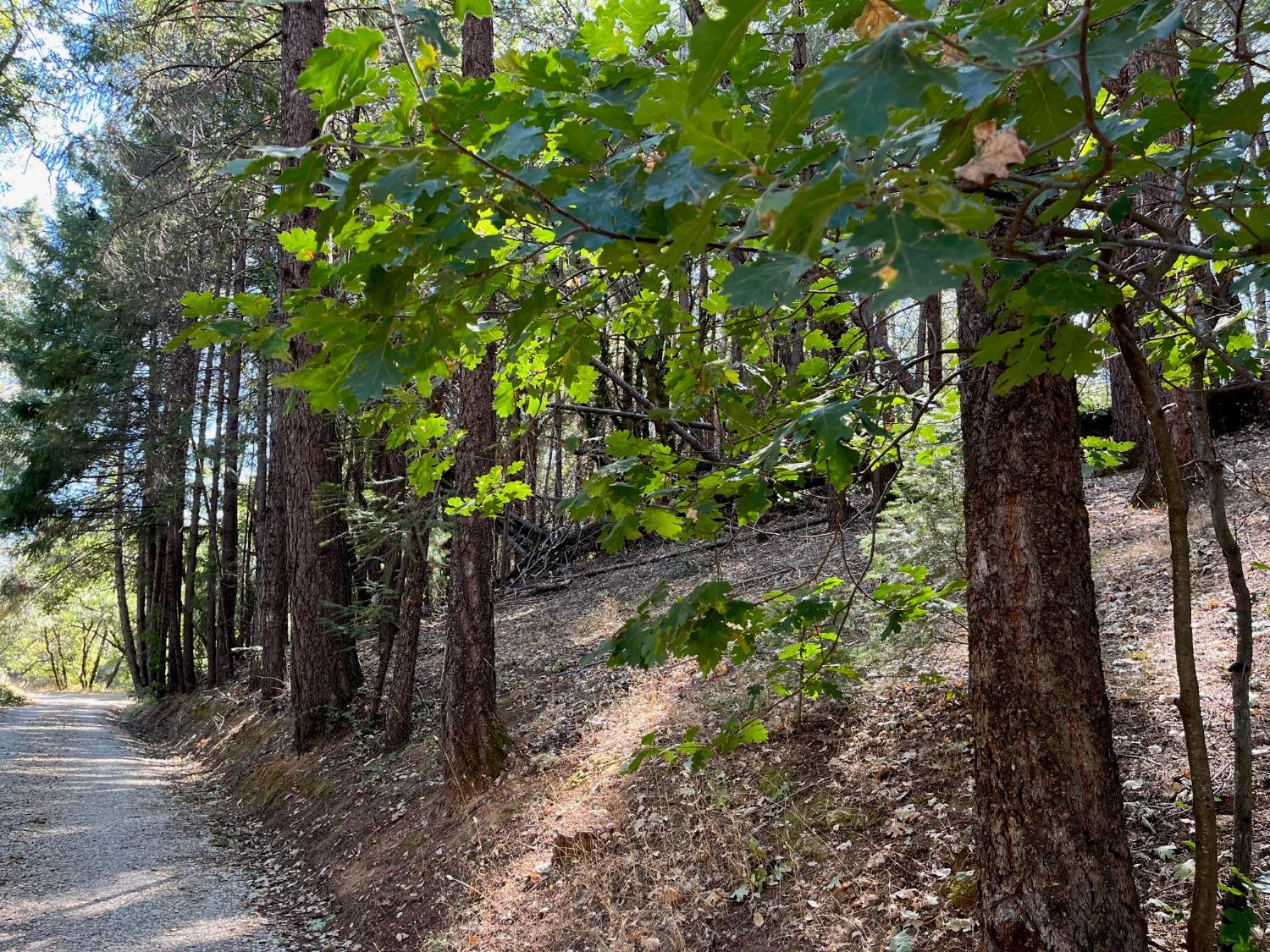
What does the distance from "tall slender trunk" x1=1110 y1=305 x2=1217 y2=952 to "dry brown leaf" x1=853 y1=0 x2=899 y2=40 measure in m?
1.43

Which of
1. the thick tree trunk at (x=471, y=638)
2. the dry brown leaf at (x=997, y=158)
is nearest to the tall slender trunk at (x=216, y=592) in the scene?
the thick tree trunk at (x=471, y=638)

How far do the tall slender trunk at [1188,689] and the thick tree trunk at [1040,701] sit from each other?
7.0 inches

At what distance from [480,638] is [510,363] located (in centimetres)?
406

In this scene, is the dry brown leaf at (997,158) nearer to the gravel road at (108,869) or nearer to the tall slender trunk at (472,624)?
the tall slender trunk at (472,624)

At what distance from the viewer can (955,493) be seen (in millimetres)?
4871

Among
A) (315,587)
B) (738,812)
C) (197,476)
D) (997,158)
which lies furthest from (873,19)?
(197,476)

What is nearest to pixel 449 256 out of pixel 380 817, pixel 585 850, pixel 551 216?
pixel 551 216

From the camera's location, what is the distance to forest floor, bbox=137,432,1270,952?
11.7 feet

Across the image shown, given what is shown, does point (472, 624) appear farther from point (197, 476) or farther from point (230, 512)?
point (197, 476)

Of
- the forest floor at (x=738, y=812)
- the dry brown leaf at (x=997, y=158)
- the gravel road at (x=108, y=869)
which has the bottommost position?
the gravel road at (x=108, y=869)

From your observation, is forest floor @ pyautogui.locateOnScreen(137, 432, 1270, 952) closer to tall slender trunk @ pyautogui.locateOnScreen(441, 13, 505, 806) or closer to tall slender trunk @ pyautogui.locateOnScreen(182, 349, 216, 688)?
tall slender trunk @ pyautogui.locateOnScreen(441, 13, 505, 806)

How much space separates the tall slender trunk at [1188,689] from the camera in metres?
2.28

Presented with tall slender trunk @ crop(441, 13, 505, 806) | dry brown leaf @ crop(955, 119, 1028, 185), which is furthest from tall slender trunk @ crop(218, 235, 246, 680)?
dry brown leaf @ crop(955, 119, 1028, 185)

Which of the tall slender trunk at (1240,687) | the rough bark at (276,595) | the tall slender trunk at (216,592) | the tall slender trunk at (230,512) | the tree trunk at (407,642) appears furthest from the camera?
the tall slender trunk at (216,592)
